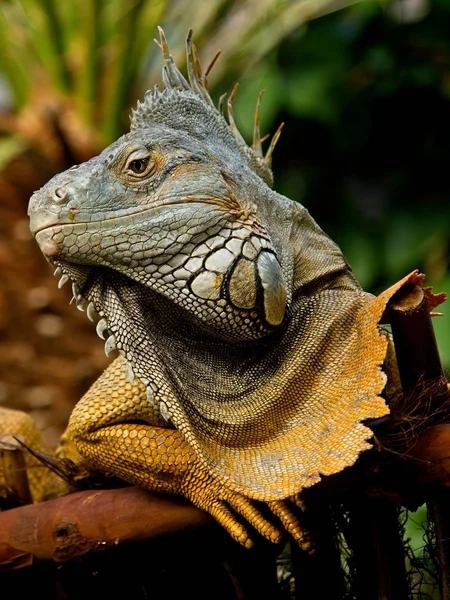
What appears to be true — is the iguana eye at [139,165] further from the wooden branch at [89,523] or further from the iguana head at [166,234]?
the wooden branch at [89,523]

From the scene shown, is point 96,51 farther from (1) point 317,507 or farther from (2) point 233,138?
(1) point 317,507

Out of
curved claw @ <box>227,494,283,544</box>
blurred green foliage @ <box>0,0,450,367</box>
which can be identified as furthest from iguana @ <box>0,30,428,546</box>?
blurred green foliage @ <box>0,0,450,367</box>

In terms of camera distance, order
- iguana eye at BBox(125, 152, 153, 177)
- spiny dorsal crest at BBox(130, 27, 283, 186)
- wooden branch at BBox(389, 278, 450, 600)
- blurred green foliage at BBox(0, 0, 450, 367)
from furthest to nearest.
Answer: blurred green foliage at BBox(0, 0, 450, 367) < spiny dorsal crest at BBox(130, 27, 283, 186) < iguana eye at BBox(125, 152, 153, 177) < wooden branch at BBox(389, 278, 450, 600)

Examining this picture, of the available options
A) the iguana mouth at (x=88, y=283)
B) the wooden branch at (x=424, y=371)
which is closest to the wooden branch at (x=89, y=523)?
the iguana mouth at (x=88, y=283)

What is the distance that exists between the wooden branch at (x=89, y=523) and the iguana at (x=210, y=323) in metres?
0.05

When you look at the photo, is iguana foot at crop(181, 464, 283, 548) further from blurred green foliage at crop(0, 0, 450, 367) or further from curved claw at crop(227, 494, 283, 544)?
blurred green foliage at crop(0, 0, 450, 367)

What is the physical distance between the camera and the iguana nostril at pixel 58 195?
72.4 inches

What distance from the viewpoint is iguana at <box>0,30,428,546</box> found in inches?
71.4

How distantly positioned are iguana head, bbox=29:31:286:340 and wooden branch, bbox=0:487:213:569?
439mm

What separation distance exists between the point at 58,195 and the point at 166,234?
0.25 m

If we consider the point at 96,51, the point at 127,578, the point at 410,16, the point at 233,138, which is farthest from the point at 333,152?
the point at 127,578

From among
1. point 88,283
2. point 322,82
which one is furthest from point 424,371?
point 322,82

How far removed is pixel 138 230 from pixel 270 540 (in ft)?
2.37

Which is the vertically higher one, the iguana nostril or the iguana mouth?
the iguana nostril
